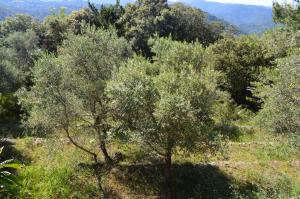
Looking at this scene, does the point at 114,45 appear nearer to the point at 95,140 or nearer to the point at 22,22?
the point at 95,140

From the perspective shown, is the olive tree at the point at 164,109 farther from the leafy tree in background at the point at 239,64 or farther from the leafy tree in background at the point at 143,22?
the leafy tree in background at the point at 143,22

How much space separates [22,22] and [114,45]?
53.5 meters

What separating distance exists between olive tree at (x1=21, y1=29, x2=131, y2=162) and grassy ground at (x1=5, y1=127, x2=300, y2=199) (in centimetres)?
136

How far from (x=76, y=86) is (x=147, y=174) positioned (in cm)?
577

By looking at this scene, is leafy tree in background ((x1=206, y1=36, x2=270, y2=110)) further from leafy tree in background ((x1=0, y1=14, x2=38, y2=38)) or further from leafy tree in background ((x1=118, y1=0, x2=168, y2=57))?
leafy tree in background ((x1=0, y1=14, x2=38, y2=38))

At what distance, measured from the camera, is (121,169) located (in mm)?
21375

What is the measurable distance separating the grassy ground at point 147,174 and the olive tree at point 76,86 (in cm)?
136

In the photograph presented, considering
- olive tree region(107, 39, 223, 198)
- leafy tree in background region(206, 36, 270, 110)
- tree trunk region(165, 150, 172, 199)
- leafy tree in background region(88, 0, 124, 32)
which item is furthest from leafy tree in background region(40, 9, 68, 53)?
tree trunk region(165, 150, 172, 199)

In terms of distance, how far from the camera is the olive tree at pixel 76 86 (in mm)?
19516

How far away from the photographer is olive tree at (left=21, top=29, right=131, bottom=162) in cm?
1952

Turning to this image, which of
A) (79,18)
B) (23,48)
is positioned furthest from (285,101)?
(79,18)

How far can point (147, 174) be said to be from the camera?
21.0m

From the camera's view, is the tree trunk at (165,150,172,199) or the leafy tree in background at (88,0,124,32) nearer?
the tree trunk at (165,150,172,199)

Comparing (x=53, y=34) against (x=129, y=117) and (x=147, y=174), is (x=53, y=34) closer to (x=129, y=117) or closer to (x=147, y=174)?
(x=147, y=174)
